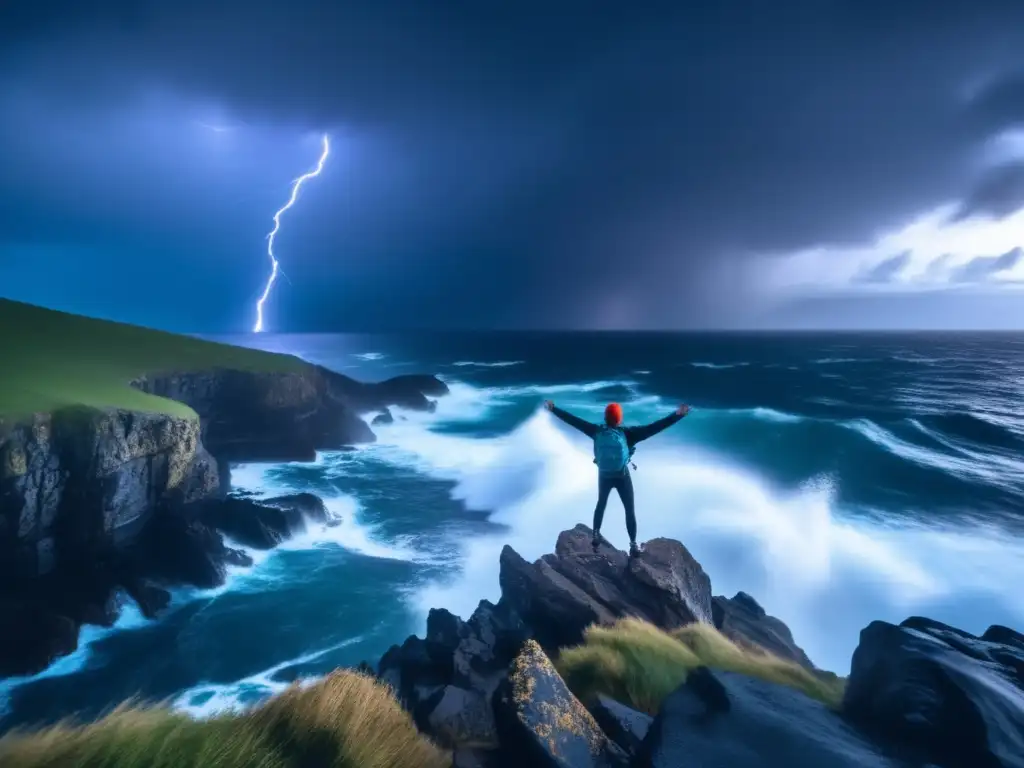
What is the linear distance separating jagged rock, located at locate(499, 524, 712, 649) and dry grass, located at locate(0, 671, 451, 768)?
233 inches

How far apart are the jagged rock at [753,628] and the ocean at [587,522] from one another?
3.08 m

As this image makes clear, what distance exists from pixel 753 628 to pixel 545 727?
1078cm

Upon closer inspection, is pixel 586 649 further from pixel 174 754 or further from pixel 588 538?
pixel 588 538

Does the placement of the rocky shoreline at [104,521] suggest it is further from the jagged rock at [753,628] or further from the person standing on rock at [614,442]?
the jagged rock at [753,628]

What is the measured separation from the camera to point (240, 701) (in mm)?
12523

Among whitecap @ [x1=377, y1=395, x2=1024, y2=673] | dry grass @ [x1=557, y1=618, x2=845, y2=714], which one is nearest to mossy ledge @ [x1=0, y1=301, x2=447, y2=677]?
whitecap @ [x1=377, y1=395, x2=1024, y2=673]

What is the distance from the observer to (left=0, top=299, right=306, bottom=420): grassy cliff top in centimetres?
1859

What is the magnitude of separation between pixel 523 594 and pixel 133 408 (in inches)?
658

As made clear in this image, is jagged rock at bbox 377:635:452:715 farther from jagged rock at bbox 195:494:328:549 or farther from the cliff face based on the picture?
the cliff face

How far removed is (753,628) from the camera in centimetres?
1262

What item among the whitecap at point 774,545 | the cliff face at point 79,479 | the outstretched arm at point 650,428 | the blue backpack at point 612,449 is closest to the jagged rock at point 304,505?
the cliff face at point 79,479

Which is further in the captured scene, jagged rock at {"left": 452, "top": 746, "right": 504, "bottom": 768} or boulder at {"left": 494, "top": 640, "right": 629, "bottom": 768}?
jagged rock at {"left": 452, "top": 746, "right": 504, "bottom": 768}

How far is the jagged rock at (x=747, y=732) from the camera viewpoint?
411 cm

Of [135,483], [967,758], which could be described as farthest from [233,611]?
[967,758]
